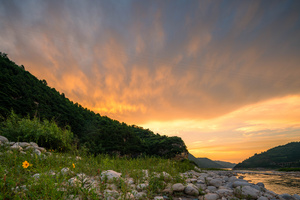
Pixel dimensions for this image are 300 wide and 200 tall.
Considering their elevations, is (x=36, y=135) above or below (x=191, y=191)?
above

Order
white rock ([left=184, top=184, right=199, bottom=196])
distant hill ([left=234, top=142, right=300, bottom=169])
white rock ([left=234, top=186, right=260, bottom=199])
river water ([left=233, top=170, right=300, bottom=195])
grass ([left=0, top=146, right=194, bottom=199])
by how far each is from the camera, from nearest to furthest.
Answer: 1. grass ([left=0, top=146, right=194, bottom=199])
2. white rock ([left=184, top=184, right=199, bottom=196])
3. white rock ([left=234, top=186, right=260, bottom=199])
4. river water ([left=233, top=170, right=300, bottom=195])
5. distant hill ([left=234, top=142, right=300, bottom=169])

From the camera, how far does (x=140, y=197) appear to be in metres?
3.14

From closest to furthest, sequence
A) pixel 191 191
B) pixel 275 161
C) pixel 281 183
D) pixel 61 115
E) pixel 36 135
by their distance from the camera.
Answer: pixel 191 191
pixel 36 135
pixel 281 183
pixel 61 115
pixel 275 161

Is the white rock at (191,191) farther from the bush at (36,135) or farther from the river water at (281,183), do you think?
the bush at (36,135)

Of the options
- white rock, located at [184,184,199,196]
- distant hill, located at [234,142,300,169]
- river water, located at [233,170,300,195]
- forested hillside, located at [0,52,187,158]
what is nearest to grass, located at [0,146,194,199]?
white rock, located at [184,184,199,196]

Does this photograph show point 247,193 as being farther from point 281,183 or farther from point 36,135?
point 281,183

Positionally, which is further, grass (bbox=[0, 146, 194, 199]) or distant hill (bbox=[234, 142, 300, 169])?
distant hill (bbox=[234, 142, 300, 169])

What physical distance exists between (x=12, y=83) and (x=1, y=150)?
1060 centimetres

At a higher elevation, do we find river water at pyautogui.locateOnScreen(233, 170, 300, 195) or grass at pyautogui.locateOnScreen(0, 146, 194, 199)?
grass at pyautogui.locateOnScreen(0, 146, 194, 199)

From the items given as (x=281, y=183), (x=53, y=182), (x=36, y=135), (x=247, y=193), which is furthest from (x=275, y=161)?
(x=53, y=182)

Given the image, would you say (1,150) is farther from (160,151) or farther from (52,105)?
(160,151)

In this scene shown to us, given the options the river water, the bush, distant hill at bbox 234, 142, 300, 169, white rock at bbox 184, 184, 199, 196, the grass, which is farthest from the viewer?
distant hill at bbox 234, 142, 300, 169

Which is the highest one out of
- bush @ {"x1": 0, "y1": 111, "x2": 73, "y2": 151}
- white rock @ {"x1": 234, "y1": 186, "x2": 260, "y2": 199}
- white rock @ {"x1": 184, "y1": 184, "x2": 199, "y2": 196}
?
bush @ {"x1": 0, "y1": 111, "x2": 73, "y2": 151}

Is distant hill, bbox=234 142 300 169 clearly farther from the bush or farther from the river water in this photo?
the bush
